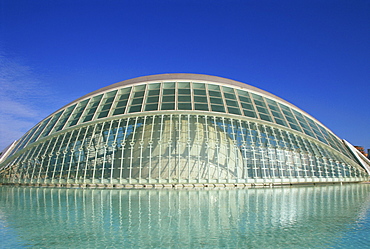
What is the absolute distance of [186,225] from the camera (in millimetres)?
10109

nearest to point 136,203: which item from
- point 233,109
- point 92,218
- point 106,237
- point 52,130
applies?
point 92,218

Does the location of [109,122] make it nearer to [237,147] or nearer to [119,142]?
[119,142]

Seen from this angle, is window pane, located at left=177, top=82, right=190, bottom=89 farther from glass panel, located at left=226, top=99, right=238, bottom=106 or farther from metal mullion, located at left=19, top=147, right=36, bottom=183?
metal mullion, located at left=19, top=147, right=36, bottom=183

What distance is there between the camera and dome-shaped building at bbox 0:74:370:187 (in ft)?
84.4

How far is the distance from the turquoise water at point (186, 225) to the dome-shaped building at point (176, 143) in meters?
10.2

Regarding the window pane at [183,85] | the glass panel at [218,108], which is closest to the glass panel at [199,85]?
the window pane at [183,85]

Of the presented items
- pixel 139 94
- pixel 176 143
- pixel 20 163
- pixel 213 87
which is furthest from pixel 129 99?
pixel 20 163

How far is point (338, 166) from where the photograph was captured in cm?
3009

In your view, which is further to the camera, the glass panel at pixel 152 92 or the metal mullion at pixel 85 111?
the glass panel at pixel 152 92

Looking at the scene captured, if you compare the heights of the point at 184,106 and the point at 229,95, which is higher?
the point at 229,95

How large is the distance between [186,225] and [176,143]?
17.1 m

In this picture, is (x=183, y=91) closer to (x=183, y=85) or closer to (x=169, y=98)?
(x=183, y=85)

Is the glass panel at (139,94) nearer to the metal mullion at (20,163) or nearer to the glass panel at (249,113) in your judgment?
the glass panel at (249,113)

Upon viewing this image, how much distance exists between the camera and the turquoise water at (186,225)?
8211 millimetres
